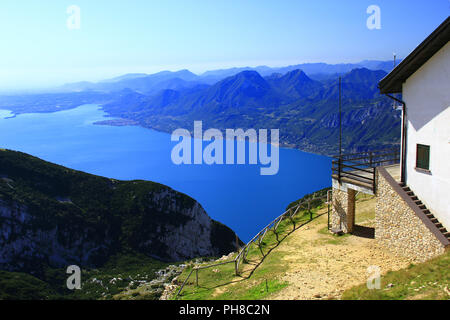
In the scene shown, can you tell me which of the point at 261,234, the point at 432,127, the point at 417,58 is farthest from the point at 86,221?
the point at 417,58

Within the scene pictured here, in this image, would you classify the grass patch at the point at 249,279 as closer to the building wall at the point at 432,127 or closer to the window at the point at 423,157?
the building wall at the point at 432,127

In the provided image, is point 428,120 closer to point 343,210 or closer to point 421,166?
point 421,166

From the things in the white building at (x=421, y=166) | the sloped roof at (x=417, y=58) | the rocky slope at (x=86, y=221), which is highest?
the sloped roof at (x=417, y=58)

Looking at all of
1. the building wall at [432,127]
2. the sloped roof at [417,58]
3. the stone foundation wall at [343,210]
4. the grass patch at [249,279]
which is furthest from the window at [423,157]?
the grass patch at [249,279]

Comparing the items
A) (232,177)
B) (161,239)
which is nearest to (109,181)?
(161,239)

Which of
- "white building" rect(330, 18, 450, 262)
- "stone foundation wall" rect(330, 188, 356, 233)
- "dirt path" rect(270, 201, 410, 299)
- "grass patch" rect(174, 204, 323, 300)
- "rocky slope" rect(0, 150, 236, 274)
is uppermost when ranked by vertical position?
"white building" rect(330, 18, 450, 262)

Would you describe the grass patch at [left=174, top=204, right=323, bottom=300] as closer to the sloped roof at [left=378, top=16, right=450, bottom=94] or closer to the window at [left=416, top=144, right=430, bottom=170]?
the window at [left=416, top=144, right=430, bottom=170]

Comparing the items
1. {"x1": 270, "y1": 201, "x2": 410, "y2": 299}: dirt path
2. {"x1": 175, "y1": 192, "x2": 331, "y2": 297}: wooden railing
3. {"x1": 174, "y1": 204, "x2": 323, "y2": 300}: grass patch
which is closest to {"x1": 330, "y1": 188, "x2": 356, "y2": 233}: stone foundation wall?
{"x1": 270, "y1": 201, "x2": 410, "y2": 299}: dirt path
